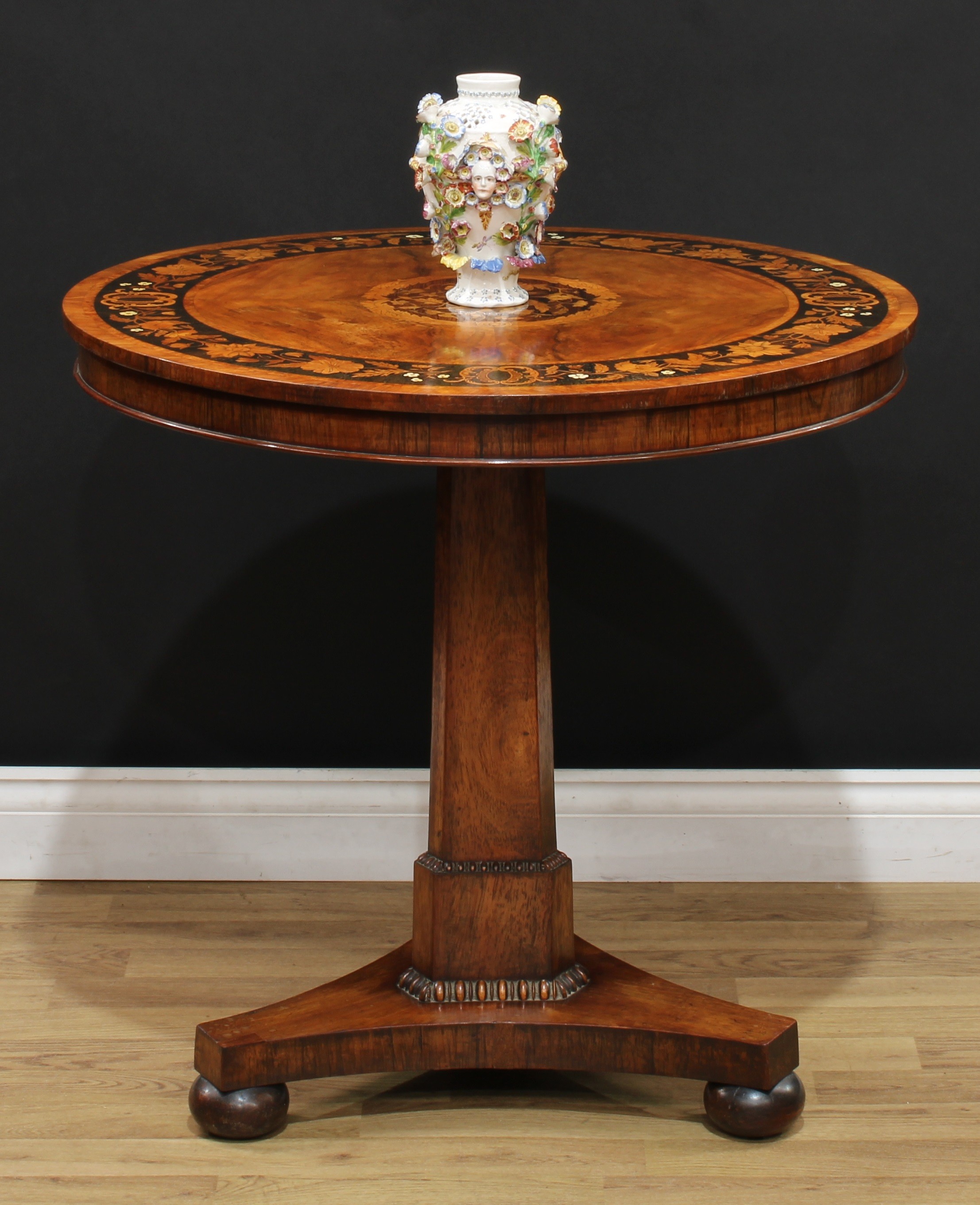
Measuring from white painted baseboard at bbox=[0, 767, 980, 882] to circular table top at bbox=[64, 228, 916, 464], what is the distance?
95 centimetres

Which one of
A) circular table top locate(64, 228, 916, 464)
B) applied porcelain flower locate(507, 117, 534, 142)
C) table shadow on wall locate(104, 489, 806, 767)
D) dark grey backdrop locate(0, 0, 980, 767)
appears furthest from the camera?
table shadow on wall locate(104, 489, 806, 767)

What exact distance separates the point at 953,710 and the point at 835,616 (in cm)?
27

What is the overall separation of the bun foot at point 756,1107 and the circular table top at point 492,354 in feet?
2.92

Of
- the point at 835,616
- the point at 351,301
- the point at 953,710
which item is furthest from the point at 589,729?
the point at 351,301

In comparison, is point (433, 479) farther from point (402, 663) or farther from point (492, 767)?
point (492, 767)

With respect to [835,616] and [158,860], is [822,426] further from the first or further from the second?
[158,860]

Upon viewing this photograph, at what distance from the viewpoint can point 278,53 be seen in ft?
8.04

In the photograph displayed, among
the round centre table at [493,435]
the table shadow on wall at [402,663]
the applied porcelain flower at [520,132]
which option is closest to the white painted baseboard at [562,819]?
the table shadow on wall at [402,663]

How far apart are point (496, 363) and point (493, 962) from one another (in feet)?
2.83

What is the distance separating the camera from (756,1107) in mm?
2027

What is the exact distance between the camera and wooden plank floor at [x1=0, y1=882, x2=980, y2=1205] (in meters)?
1.99

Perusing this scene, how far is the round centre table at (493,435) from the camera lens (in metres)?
1.56

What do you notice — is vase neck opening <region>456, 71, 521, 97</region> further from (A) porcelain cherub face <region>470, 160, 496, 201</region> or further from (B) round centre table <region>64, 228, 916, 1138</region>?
(B) round centre table <region>64, 228, 916, 1138</region>

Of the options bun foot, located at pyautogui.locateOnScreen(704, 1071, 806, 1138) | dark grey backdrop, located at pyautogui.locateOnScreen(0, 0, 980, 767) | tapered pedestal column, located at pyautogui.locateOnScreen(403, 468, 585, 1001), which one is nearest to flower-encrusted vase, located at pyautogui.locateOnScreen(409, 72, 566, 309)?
tapered pedestal column, located at pyautogui.locateOnScreen(403, 468, 585, 1001)
